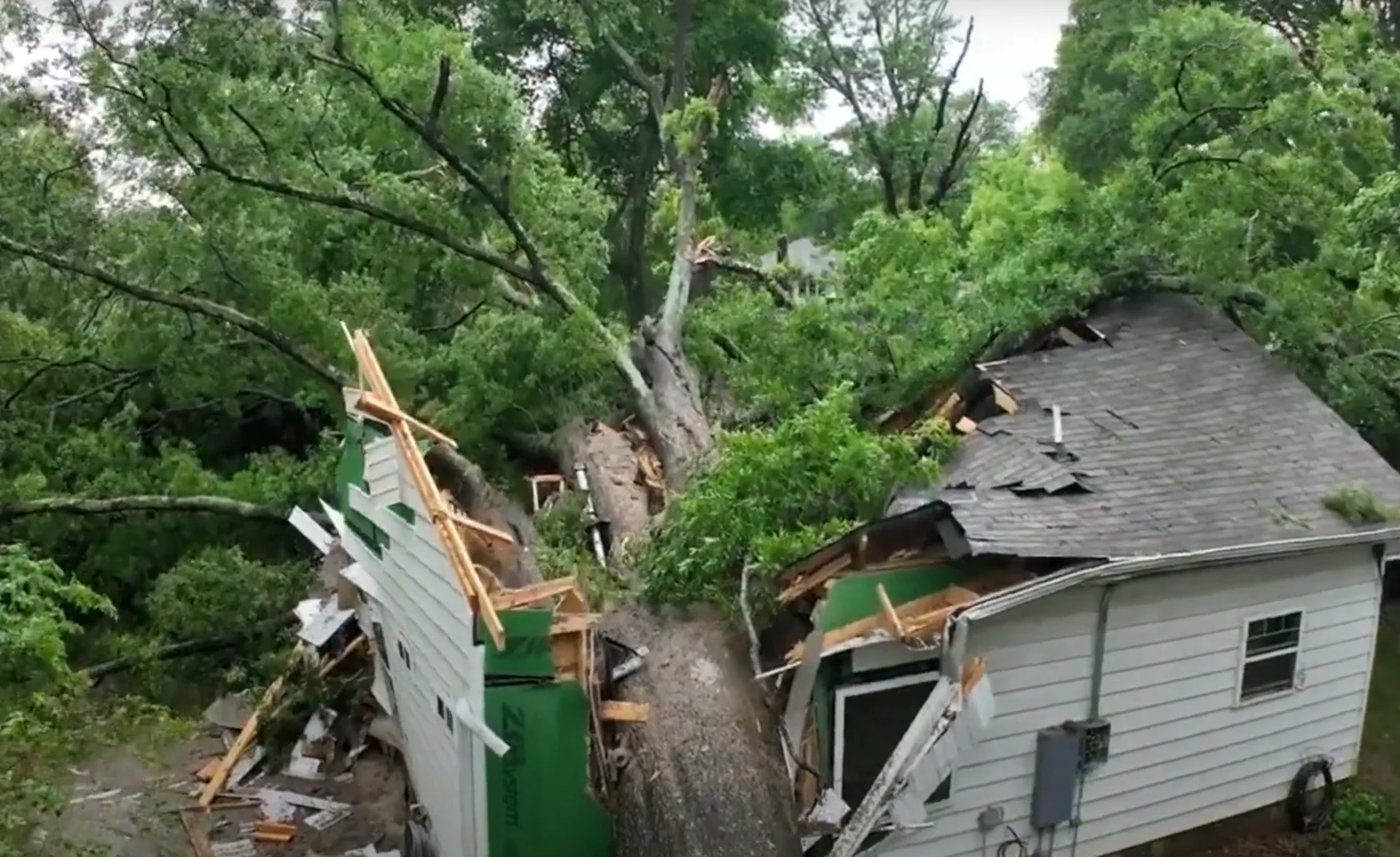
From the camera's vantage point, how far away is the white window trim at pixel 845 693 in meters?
6.29

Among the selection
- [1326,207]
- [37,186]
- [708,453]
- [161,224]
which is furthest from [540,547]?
[1326,207]

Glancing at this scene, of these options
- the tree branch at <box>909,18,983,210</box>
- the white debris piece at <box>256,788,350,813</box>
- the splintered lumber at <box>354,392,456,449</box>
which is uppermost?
the tree branch at <box>909,18,983,210</box>

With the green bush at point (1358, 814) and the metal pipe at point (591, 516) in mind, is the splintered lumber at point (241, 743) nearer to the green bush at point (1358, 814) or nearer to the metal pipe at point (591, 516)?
the metal pipe at point (591, 516)

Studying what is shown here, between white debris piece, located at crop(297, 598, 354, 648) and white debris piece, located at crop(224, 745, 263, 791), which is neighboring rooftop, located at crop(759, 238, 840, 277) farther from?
white debris piece, located at crop(224, 745, 263, 791)

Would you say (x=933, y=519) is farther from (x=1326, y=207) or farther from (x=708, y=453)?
(x=1326, y=207)

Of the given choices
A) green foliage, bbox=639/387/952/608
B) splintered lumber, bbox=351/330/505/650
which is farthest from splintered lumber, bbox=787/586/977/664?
splintered lumber, bbox=351/330/505/650

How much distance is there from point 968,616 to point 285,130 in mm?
6650

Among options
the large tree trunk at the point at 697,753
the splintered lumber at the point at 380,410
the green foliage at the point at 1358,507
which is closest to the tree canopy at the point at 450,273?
the large tree trunk at the point at 697,753

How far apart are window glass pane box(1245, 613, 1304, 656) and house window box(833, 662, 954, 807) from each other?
262 cm

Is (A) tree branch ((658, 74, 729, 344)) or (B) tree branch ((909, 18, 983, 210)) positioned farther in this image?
(B) tree branch ((909, 18, 983, 210))

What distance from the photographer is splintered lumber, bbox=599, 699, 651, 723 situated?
602 cm

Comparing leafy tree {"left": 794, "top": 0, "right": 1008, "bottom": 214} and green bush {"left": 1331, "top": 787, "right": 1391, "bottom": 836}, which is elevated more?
leafy tree {"left": 794, "top": 0, "right": 1008, "bottom": 214}

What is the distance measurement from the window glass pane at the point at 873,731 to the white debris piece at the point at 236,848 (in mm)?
4336

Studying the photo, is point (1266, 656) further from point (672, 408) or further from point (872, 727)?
point (672, 408)
